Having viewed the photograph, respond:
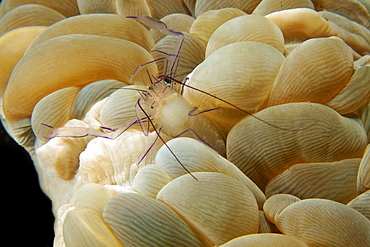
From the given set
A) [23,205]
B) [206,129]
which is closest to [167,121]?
[206,129]

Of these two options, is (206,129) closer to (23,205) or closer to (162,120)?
(162,120)

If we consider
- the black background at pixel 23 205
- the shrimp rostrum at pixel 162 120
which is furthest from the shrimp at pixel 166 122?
the black background at pixel 23 205

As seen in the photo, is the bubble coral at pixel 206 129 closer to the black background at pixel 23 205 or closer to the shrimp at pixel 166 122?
the shrimp at pixel 166 122

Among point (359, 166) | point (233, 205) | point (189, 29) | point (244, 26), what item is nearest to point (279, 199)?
point (233, 205)

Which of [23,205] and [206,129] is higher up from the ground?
[206,129]

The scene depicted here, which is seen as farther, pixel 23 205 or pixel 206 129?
pixel 23 205

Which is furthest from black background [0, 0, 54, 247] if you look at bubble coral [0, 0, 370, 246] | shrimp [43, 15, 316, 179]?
shrimp [43, 15, 316, 179]

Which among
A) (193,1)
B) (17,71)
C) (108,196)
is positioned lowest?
(108,196)

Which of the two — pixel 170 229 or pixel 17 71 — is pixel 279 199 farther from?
pixel 17 71
